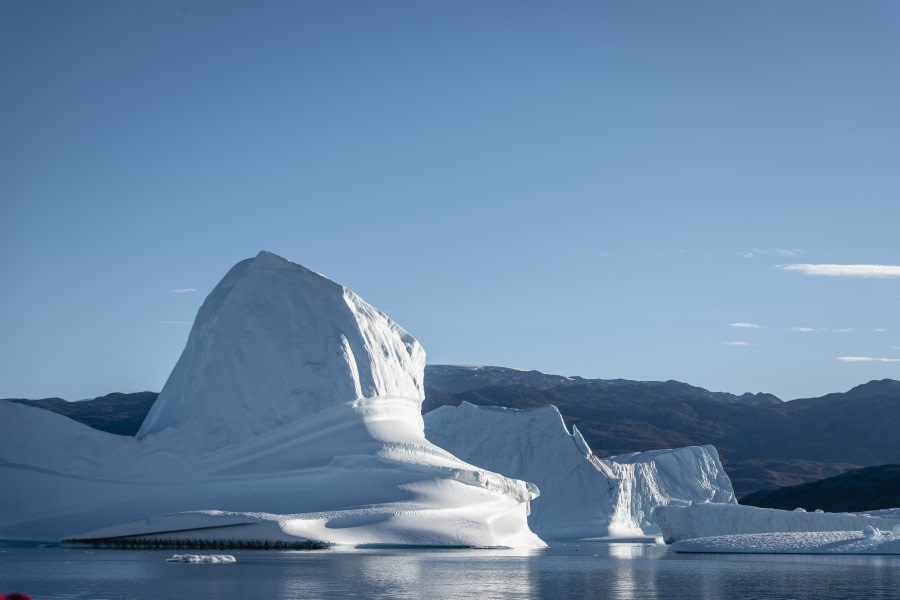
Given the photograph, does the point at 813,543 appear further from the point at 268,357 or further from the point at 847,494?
the point at 847,494

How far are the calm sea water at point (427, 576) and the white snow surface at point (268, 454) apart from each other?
3.91ft

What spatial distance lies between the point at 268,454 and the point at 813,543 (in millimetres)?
16886

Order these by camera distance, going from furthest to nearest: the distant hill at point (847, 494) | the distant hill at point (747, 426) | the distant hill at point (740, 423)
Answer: the distant hill at point (747, 426), the distant hill at point (740, 423), the distant hill at point (847, 494)

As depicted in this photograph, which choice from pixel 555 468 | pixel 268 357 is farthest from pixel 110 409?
pixel 268 357

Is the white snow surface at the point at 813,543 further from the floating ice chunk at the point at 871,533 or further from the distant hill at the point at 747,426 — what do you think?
the distant hill at the point at 747,426

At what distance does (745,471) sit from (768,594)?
92.8 m

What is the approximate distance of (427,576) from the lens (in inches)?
871

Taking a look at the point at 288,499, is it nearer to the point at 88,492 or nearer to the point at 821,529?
the point at 88,492

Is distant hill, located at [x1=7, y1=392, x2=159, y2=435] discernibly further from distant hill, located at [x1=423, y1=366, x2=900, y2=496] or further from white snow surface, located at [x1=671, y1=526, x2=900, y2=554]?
white snow surface, located at [x1=671, y1=526, x2=900, y2=554]

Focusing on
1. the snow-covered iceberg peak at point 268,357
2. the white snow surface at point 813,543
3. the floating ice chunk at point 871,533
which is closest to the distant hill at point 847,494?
the floating ice chunk at point 871,533

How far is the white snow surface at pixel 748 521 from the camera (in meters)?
39.0

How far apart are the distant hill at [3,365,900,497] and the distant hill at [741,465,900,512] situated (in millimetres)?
23575

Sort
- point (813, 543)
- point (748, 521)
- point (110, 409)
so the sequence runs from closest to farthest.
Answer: point (813, 543) → point (748, 521) → point (110, 409)

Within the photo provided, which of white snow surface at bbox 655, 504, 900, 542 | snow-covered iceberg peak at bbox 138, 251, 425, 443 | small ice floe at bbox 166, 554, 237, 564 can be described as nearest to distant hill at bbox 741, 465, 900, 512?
white snow surface at bbox 655, 504, 900, 542
